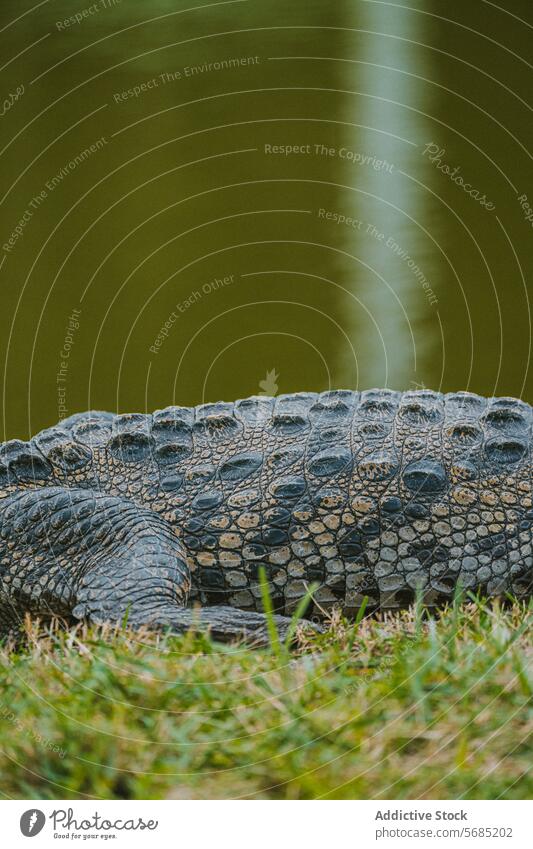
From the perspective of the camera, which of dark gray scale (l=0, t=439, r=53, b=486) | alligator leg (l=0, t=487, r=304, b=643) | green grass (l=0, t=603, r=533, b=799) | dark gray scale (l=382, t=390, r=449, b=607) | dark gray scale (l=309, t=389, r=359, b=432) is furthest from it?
dark gray scale (l=0, t=439, r=53, b=486)

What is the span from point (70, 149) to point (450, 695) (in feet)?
14.5

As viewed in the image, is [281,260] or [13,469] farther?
[281,260]

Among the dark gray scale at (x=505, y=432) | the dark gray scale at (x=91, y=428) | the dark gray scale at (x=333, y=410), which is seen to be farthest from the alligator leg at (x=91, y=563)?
the dark gray scale at (x=505, y=432)

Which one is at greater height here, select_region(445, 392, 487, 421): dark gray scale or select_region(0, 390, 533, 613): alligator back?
select_region(445, 392, 487, 421): dark gray scale

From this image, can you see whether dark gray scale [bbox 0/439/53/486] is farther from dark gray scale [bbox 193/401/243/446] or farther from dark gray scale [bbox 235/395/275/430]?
dark gray scale [bbox 235/395/275/430]

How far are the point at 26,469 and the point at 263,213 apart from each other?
129 inches

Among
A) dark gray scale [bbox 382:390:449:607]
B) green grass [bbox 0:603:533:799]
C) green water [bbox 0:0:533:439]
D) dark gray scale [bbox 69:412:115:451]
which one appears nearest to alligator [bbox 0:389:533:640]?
dark gray scale [bbox 382:390:449:607]

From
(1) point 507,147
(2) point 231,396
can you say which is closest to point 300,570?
(2) point 231,396

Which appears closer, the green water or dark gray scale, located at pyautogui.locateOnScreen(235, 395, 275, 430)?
dark gray scale, located at pyautogui.locateOnScreen(235, 395, 275, 430)

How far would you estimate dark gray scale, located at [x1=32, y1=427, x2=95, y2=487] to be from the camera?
350cm

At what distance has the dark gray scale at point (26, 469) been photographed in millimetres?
3537

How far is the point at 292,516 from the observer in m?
3.22

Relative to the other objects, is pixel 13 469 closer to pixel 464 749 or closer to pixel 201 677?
pixel 201 677

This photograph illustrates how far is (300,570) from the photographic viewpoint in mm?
3182
